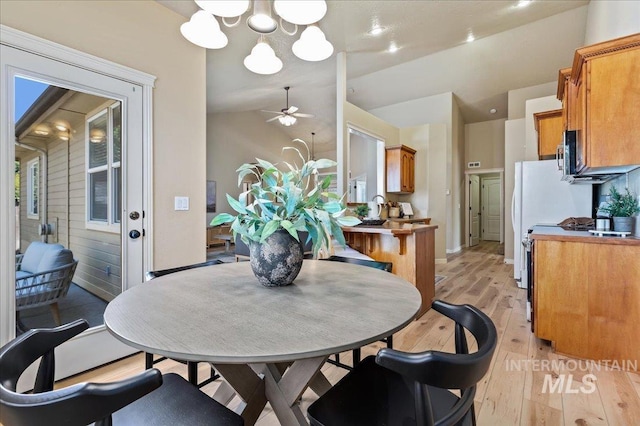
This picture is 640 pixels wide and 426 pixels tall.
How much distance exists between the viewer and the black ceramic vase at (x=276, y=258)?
4.03ft

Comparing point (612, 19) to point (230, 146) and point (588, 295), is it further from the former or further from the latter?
point (230, 146)

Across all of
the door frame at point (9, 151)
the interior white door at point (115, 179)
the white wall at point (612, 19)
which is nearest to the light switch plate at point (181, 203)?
the interior white door at point (115, 179)

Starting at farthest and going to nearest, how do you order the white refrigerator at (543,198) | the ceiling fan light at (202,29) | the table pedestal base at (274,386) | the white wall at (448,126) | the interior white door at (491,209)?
1. the interior white door at (491,209)
2. the white wall at (448,126)
3. the white refrigerator at (543,198)
4. the ceiling fan light at (202,29)
5. the table pedestal base at (274,386)

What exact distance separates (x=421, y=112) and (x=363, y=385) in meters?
6.93


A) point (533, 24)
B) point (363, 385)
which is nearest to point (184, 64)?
point (363, 385)

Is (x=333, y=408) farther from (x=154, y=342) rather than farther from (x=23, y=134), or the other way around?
(x=23, y=134)

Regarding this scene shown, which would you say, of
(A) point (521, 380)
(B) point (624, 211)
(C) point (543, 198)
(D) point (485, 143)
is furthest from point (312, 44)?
(D) point (485, 143)

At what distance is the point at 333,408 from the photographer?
0.95 meters

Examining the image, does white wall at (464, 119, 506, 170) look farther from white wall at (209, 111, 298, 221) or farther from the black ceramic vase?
the black ceramic vase

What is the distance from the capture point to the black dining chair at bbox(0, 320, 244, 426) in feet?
1.95

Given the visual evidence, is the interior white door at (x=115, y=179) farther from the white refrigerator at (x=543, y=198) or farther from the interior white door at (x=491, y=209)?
the interior white door at (x=491, y=209)

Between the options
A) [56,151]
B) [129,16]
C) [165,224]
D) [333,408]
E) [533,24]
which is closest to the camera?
[333,408]

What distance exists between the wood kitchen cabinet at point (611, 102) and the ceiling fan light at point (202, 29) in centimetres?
246

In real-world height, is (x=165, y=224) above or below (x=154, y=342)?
above
